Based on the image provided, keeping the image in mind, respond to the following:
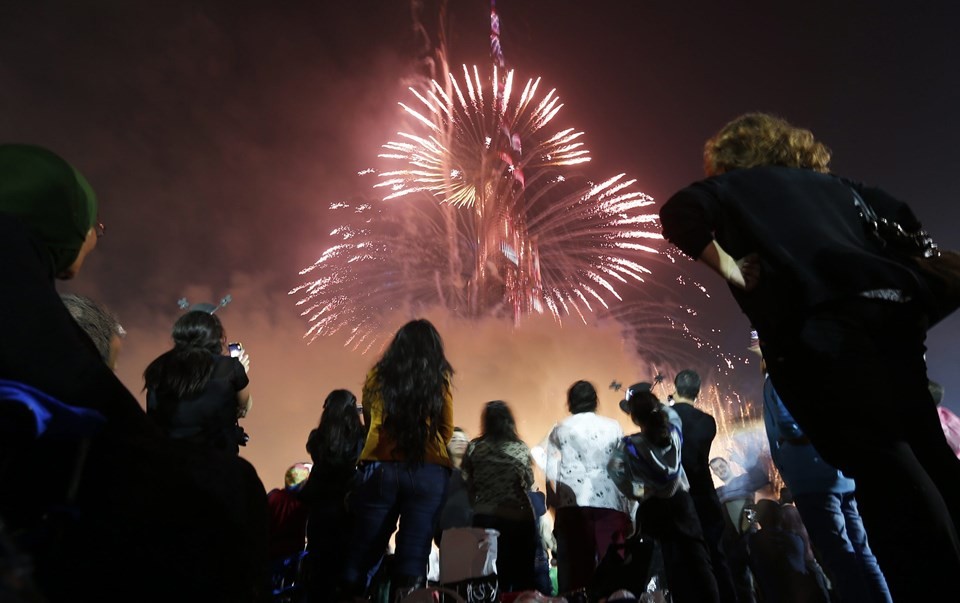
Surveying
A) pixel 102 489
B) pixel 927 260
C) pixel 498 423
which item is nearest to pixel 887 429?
pixel 927 260

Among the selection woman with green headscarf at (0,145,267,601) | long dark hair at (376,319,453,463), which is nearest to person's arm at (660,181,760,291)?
woman with green headscarf at (0,145,267,601)

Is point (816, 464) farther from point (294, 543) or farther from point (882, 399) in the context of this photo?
point (294, 543)

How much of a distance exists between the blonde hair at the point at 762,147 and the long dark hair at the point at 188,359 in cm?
328

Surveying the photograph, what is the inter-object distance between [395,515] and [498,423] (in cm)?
178

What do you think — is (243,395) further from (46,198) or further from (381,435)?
(46,198)

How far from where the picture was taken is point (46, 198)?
4.68ft

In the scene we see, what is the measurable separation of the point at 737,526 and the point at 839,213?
5679 mm

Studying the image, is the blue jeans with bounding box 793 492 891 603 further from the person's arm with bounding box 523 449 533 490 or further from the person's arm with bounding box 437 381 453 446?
the person's arm with bounding box 437 381 453 446

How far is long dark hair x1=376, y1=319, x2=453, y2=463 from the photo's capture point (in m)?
4.07

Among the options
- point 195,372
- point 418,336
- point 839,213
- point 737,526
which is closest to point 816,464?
point 839,213

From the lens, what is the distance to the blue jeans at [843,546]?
3.49 meters

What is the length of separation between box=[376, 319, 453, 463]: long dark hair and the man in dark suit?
2176mm

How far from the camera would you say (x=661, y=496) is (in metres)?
4.56

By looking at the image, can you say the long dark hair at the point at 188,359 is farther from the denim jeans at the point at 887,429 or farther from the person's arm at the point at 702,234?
the denim jeans at the point at 887,429
